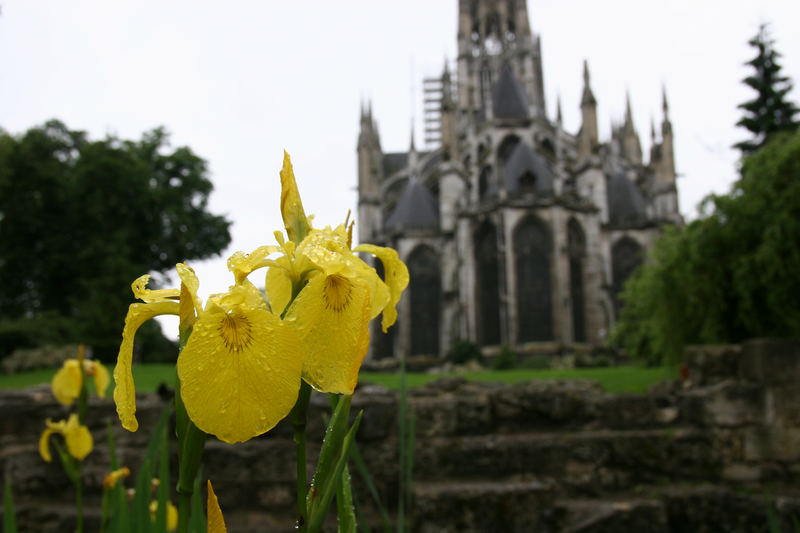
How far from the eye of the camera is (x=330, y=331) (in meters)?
0.68

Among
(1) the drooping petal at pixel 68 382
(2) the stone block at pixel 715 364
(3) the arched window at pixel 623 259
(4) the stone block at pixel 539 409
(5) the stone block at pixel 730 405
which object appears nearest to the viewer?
(1) the drooping petal at pixel 68 382

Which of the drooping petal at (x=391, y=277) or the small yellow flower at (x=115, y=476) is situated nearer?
the drooping petal at (x=391, y=277)

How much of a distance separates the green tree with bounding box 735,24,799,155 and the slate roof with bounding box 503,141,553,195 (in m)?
11.7

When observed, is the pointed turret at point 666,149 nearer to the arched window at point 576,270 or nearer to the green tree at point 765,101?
the arched window at point 576,270

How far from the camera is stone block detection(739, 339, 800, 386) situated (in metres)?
7.06

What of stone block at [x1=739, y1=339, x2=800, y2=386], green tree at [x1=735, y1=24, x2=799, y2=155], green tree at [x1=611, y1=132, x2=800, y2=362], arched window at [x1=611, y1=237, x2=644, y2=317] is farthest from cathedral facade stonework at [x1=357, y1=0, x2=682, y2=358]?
stone block at [x1=739, y1=339, x2=800, y2=386]

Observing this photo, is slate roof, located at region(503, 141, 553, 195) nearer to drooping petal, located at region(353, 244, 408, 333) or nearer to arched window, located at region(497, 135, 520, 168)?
arched window, located at region(497, 135, 520, 168)

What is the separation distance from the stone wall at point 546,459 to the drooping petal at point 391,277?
186 inches

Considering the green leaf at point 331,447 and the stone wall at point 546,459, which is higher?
the green leaf at point 331,447

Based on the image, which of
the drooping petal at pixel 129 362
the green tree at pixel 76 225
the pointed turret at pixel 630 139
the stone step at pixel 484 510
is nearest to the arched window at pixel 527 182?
the pointed turret at pixel 630 139

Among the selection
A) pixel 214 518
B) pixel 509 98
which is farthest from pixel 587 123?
pixel 214 518

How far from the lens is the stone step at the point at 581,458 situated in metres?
6.32

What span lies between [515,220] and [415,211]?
283 inches

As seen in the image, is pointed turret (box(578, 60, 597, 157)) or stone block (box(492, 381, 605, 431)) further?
pointed turret (box(578, 60, 597, 157))
